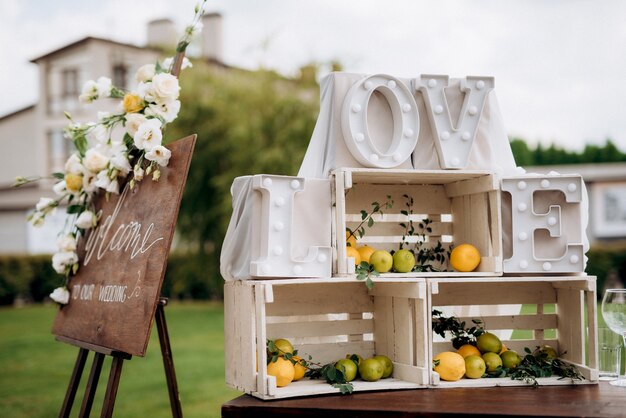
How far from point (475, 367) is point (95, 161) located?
1.78 metres

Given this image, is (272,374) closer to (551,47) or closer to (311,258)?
(311,258)

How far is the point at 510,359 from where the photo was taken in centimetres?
294

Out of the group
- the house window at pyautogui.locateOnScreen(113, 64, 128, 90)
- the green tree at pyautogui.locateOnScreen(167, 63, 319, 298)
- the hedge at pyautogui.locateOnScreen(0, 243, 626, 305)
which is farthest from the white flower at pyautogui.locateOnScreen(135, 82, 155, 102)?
the house window at pyautogui.locateOnScreen(113, 64, 128, 90)

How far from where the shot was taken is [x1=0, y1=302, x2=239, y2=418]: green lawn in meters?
6.30

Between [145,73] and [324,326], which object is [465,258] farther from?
[145,73]

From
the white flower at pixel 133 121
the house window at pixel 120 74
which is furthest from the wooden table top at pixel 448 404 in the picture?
the house window at pixel 120 74

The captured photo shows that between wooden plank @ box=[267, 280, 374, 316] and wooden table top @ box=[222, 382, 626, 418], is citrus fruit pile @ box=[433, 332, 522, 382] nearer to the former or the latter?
wooden table top @ box=[222, 382, 626, 418]

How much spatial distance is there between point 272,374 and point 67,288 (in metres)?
1.22

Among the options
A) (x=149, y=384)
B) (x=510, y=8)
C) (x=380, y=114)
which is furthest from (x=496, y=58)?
(x=380, y=114)

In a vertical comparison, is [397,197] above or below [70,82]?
below

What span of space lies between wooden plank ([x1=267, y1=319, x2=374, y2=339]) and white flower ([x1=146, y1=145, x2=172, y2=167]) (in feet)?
2.56

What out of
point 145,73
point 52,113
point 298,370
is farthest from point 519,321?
point 52,113

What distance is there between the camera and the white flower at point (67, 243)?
3.32 metres

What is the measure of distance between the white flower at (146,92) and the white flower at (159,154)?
1.06 ft
